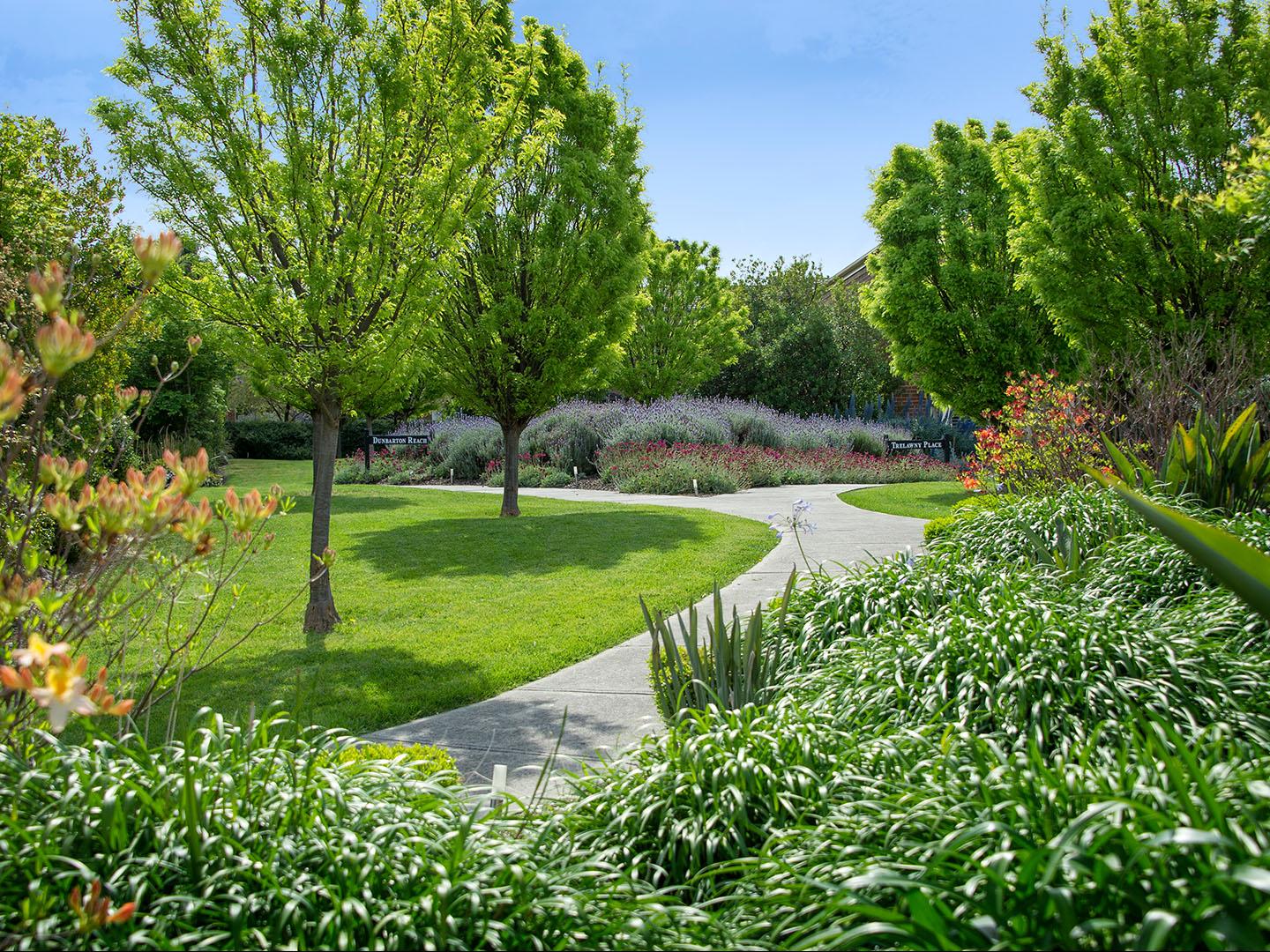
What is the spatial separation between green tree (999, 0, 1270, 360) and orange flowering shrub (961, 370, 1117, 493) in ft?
10.7

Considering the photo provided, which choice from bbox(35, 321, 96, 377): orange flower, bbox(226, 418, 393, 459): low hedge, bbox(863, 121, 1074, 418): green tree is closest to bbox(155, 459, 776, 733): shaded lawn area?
bbox(35, 321, 96, 377): orange flower

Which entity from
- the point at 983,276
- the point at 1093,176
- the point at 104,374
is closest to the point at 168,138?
the point at 104,374

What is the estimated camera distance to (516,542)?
11.1 metres

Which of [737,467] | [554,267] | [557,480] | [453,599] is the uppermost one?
[554,267]

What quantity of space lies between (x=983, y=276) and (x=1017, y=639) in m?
13.3

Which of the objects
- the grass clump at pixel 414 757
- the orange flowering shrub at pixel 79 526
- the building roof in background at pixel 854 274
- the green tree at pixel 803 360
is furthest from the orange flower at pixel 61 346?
the building roof in background at pixel 854 274

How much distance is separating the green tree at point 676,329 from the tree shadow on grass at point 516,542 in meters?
11.9

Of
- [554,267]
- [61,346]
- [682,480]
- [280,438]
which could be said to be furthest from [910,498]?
[280,438]

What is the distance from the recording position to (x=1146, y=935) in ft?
4.28

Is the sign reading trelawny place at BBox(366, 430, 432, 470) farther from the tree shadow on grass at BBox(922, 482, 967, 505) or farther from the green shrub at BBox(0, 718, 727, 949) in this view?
the green shrub at BBox(0, 718, 727, 949)

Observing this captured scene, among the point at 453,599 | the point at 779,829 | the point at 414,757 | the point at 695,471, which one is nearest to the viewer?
the point at 779,829

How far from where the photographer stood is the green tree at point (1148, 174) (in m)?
11.0

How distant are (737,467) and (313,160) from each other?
13.1 meters

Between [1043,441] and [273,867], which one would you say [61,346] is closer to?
[273,867]
